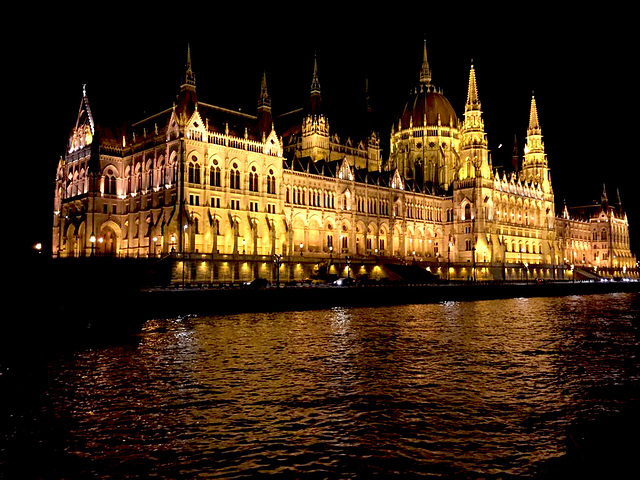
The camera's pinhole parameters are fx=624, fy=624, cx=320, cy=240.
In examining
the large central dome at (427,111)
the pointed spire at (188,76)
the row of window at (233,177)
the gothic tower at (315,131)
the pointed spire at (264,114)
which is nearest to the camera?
the row of window at (233,177)

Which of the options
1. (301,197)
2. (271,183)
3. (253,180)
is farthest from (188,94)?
(301,197)

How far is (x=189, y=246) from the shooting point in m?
78.3

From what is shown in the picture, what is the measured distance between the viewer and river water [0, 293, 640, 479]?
12852mm

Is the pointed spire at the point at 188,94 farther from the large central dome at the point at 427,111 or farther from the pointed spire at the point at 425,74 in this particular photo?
the pointed spire at the point at 425,74

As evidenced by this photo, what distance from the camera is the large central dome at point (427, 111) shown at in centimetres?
13575

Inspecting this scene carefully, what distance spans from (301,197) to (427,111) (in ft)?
170

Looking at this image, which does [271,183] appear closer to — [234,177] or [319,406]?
[234,177]

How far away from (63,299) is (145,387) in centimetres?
2402

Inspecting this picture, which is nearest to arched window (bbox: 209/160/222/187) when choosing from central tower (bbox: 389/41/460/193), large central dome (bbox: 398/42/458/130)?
central tower (bbox: 389/41/460/193)

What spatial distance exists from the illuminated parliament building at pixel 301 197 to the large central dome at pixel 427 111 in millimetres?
308

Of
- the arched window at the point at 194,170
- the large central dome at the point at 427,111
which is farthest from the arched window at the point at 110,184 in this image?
the large central dome at the point at 427,111

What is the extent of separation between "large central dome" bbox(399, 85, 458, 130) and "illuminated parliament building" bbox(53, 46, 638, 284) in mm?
308

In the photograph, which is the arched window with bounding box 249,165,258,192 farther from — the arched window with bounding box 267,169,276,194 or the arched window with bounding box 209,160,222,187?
the arched window with bounding box 209,160,222,187

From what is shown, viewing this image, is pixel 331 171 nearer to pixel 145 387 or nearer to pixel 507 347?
pixel 507 347
